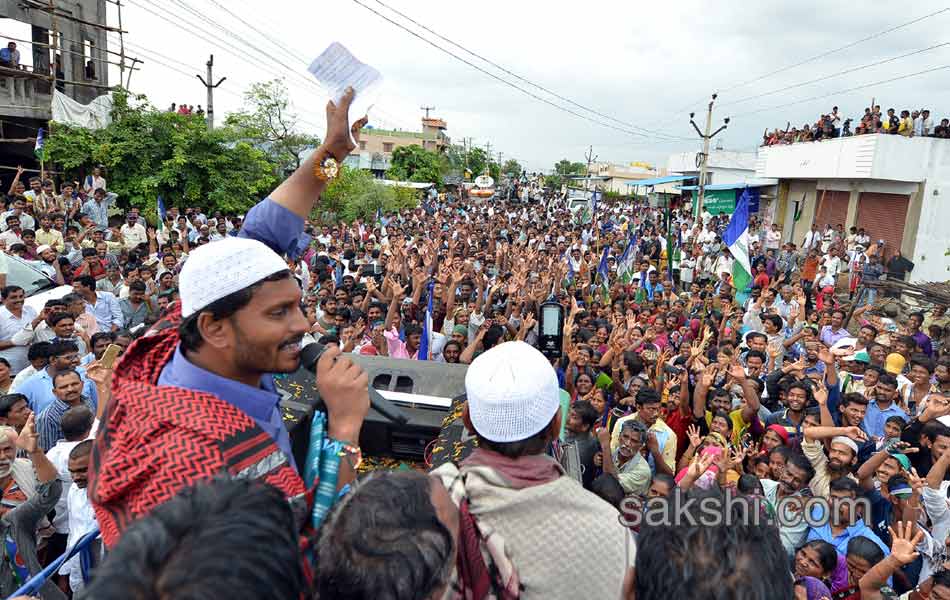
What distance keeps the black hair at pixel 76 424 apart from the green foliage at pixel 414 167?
36.9 m

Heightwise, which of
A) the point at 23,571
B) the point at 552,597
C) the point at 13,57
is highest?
the point at 13,57

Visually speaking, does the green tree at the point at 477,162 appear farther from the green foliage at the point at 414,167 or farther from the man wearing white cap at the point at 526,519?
the man wearing white cap at the point at 526,519

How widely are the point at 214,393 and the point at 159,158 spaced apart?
625 inches

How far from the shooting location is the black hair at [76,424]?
3.48 m

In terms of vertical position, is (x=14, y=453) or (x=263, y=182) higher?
(x=263, y=182)

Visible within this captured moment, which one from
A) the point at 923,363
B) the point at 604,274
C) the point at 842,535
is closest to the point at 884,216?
the point at 604,274

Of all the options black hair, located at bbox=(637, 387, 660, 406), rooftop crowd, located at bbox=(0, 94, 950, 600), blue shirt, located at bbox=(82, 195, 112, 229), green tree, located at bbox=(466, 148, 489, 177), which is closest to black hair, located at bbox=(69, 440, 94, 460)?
rooftop crowd, located at bbox=(0, 94, 950, 600)

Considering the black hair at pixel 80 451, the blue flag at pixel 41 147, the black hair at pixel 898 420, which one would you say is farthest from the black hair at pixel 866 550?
the blue flag at pixel 41 147

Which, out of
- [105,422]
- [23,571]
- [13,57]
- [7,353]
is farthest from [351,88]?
[13,57]

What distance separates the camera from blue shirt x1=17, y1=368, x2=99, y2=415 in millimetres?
4281

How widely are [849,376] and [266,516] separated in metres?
6.39

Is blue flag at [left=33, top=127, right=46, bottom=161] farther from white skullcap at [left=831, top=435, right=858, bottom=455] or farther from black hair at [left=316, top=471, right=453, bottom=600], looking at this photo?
black hair at [left=316, top=471, right=453, bottom=600]

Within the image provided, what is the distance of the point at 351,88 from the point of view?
1998 mm

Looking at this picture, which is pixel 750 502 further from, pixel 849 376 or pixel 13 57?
pixel 13 57
